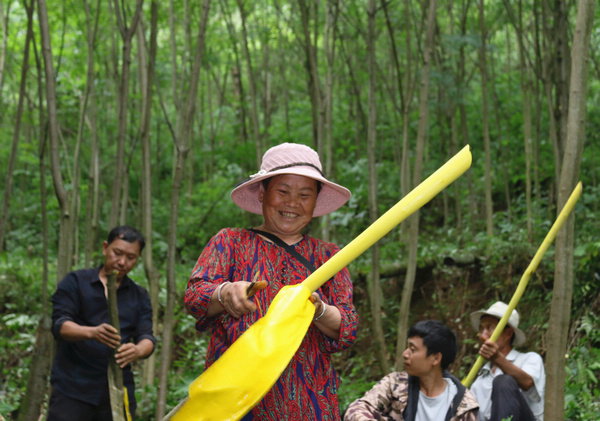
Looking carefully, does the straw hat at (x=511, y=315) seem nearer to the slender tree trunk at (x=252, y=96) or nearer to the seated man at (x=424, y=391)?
the seated man at (x=424, y=391)

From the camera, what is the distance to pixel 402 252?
6.65 m

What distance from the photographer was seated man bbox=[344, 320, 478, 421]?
8.98 feet

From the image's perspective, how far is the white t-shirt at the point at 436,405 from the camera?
2.78 meters

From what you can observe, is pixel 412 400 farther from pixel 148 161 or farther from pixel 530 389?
pixel 148 161

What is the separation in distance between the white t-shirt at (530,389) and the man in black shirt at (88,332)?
180 centimetres

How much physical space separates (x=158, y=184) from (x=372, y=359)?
7.17 meters

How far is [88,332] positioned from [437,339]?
5.23ft

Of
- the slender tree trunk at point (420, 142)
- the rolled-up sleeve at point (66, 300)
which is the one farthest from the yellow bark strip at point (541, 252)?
the rolled-up sleeve at point (66, 300)

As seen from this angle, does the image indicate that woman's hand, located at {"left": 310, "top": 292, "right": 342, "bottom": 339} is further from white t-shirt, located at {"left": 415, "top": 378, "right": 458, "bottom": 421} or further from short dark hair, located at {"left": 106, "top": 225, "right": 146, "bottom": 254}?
short dark hair, located at {"left": 106, "top": 225, "right": 146, "bottom": 254}

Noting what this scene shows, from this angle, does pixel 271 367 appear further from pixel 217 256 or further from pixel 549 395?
pixel 549 395

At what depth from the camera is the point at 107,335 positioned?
7.12 ft

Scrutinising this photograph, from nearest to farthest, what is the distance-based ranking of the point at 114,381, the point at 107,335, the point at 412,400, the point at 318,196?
the point at 114,381 < the point at 318,196 < the point at 107,335 < the point at 412,400

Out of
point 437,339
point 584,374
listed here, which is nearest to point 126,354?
point 437,339

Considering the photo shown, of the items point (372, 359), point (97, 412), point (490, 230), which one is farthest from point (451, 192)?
point (97, 412)
